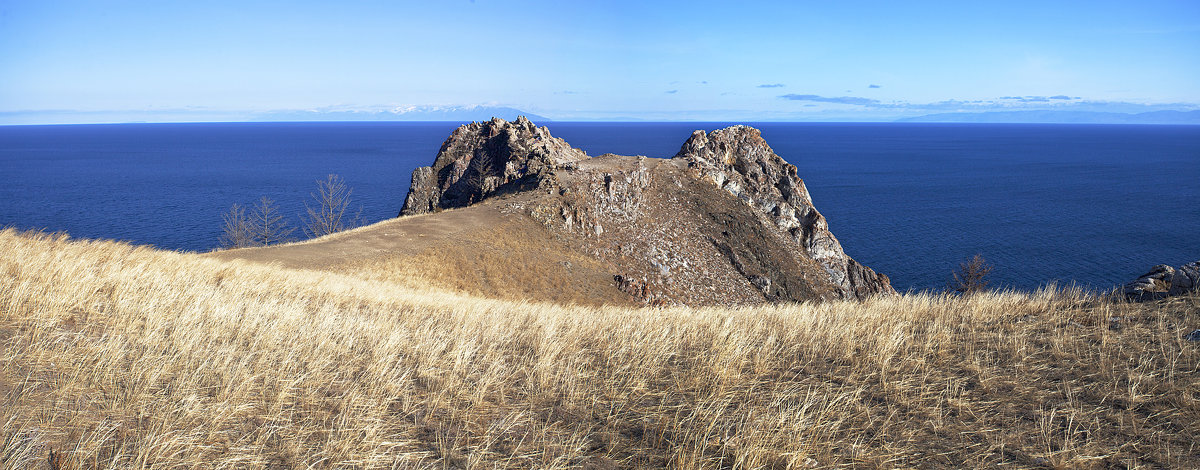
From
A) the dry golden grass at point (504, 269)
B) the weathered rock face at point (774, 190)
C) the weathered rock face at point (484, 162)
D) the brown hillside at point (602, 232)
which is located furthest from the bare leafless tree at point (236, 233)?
the weathered rock face at point (774, 190)

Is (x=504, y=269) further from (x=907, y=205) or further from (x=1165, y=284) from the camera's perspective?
(x=907, y=205)

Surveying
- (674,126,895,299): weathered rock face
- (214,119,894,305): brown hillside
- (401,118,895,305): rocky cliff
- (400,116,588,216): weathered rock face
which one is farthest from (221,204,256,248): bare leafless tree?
(674,126,895,299): weathered rock face

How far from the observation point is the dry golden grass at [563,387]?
5.22 m

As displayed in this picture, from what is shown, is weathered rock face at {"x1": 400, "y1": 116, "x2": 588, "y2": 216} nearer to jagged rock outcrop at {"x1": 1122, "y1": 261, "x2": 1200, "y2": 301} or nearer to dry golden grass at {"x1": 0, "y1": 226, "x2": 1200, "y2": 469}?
jagged rock outcrop at {"x1": 1122, "y1": 261, "x2": 1200, "y2": 301}

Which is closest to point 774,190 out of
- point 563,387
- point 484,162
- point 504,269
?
point 484,162

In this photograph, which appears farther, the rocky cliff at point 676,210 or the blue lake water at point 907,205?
the blue lake water at point 907,205

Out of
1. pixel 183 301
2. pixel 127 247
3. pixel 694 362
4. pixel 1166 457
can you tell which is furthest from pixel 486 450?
pixel 127 247

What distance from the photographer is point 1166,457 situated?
528 centimetres

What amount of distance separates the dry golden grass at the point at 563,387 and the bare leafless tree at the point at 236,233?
5079cm

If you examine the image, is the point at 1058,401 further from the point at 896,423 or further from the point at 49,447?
the point at 49,447

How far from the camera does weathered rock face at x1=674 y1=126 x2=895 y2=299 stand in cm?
4666

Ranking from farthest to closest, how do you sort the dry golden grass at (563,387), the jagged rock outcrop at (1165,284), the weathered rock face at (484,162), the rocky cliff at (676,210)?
the weathered rock face at (484,162)
the rocky cliff at (676,210)
the jagged rock outcrop at (1165,284)
the dry golden grass at (563,387)

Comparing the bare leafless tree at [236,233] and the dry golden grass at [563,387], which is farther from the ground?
the dry golden grass at [563,387]

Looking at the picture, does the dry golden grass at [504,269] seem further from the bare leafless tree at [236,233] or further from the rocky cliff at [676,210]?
the bare leafless tree at [236,233]
